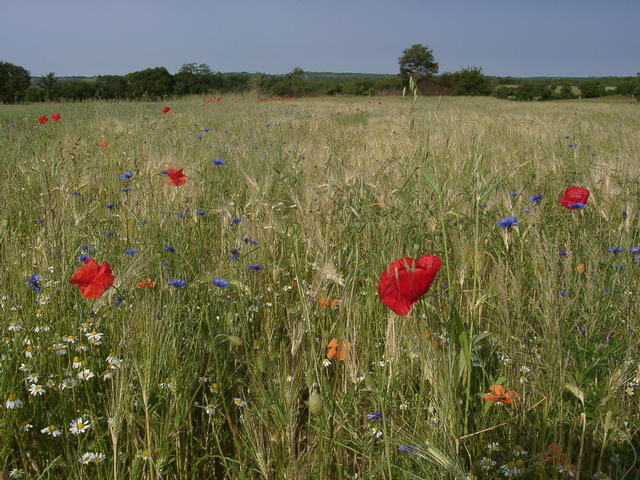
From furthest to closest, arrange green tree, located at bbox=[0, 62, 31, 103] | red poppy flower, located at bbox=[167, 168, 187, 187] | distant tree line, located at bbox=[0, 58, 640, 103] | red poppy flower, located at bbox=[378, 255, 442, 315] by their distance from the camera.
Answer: green tree, located at bbox=[0, 62, 31, 103]
distant tree line, located at bbox=[0, 58, 640, 103]
red poppy flower, located at bbox=[167, 168, 187, 187]
red poppy flower, located at bbox=[378, 255, 442, 315]

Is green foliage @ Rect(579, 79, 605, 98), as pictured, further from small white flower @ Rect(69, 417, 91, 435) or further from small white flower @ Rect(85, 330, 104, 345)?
small white flower @ Rect(69, 417, 91, 435)

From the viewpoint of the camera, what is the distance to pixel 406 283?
1003 millimetres

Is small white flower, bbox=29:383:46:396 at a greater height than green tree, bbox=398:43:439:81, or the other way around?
green tree, bbox=398:43:439:81

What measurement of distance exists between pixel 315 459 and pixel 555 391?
→ 695 mm

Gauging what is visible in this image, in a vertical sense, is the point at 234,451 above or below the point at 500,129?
below

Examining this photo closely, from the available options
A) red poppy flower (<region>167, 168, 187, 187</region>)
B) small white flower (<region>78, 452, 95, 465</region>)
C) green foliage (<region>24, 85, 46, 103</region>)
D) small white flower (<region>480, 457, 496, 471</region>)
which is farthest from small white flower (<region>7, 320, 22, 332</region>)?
green foliage (<region>24, 85, 46, 103</region>)

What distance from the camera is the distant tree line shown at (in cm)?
2333

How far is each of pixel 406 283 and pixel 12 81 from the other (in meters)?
32.3

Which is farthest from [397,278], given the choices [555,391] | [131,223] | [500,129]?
[500,129]

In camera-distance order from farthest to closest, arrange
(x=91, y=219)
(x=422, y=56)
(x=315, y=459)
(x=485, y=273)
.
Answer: (x=422, y=56) → (x=91, y=219) → (x=485, y=273) → (x=315, y=459)

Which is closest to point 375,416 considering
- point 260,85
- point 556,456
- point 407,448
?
point 407,448

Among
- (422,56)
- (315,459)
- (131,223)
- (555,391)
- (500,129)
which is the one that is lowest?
(315,459)

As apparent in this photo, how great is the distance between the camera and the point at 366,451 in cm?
119

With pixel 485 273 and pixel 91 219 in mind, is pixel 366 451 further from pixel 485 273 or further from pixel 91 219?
pixel 91 219
